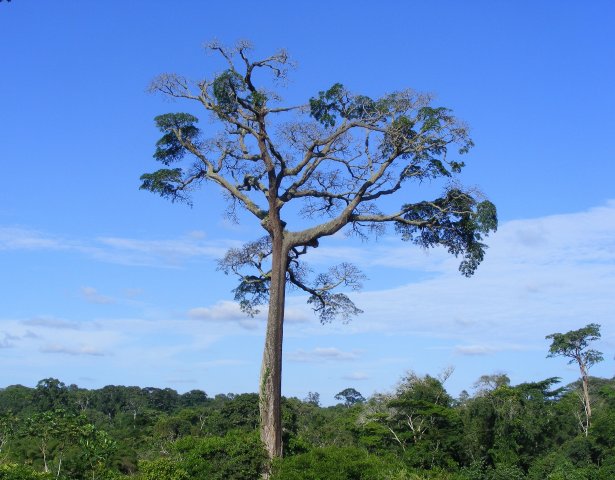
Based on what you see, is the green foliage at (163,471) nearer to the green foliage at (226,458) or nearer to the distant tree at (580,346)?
the green foliage at (226,458)

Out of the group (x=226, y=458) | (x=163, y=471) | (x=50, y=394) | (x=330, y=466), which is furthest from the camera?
(x=50, y=394)

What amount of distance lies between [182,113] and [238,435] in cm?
710

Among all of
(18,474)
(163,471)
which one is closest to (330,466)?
(163,471)

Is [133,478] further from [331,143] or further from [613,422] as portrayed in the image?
[613,422]

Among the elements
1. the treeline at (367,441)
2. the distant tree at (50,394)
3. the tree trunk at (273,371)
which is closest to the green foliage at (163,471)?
the treeline at (367,441)

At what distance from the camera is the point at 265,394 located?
13.8 meters

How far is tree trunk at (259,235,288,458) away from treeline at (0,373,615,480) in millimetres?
349

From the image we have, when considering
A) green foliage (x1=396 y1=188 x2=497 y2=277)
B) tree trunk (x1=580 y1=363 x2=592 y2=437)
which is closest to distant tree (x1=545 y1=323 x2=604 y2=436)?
tree trunk (x1=580 y1=363 x2=592 y2=437)

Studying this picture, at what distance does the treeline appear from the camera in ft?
42.8

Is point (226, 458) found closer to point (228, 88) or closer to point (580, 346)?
point (228, 88)

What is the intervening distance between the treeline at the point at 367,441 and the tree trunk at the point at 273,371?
349 millimetres

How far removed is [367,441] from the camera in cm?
2956

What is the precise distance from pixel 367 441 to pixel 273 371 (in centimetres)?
1687

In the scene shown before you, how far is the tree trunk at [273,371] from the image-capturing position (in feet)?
44.5
